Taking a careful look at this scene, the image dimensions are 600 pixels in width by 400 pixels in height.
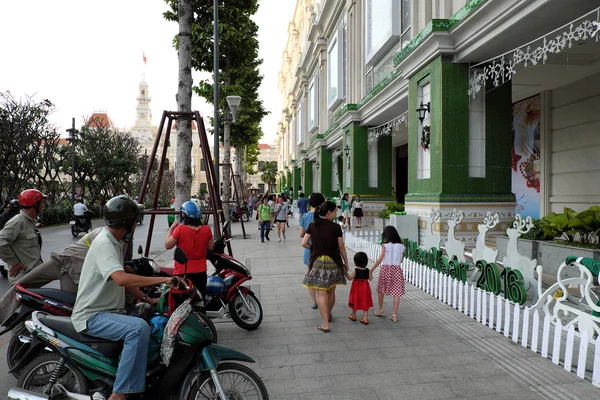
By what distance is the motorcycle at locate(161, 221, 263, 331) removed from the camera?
5246 mm

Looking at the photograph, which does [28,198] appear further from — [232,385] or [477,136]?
[477,136]

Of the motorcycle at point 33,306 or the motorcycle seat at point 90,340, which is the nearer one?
the motorcycle seat at point 90,340

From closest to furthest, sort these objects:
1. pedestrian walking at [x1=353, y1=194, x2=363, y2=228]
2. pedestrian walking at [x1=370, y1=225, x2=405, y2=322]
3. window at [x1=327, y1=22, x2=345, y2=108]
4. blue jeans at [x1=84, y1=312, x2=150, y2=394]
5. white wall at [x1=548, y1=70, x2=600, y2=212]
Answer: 1. blue jeans at [x1=84, y1=312, x2=150, y2=394]
2. pedestrian walking at [x1=370, y1=225, x2=405, y2=322]
3. white wall at [x1=548, y1=70, x2=600, y2=212]
4. pedestrian walking at [x1=353, y1=194, x2=363, y2=228]
5. window at [x1=327, y1=22, x2=345, y2=108]

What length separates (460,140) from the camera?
32.9 feet

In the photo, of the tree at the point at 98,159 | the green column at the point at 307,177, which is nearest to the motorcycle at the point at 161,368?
the tree at the point at 98,159

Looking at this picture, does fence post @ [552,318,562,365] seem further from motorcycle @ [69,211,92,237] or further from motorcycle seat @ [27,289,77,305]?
motorcycle @ [69,211,92,237]

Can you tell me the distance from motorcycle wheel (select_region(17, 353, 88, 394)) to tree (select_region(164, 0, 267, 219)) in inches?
254

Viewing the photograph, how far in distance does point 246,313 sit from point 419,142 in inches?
298

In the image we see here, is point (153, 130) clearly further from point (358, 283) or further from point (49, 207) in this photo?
point (358, 283)

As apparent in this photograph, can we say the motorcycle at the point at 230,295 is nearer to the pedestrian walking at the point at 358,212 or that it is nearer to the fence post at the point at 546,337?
the fence post at the point at 546,337

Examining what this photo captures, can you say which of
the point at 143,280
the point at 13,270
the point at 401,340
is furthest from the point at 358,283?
the point at 13,270

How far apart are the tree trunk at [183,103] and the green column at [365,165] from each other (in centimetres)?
1259

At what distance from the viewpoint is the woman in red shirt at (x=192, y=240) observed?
4969mm

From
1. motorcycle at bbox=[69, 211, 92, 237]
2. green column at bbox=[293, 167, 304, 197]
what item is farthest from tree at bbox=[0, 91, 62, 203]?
green column at bbox=[293, 167, 304, 197]
